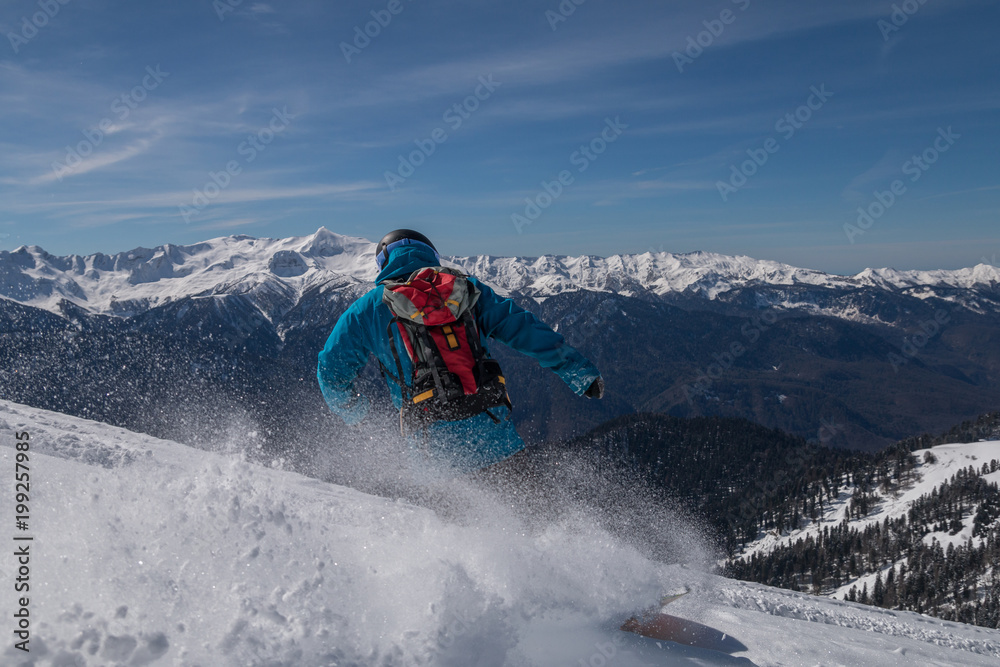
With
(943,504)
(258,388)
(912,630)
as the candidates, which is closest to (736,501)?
(943,504)

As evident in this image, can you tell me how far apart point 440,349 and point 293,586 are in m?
2.11

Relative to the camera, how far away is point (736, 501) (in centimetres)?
16350

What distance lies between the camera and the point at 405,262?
17.1 ft

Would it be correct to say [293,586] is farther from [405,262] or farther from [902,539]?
[902,539]

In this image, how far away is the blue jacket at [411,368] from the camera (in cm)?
502

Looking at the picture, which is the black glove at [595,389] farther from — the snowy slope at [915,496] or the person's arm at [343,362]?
the snowy slope at [915,496]

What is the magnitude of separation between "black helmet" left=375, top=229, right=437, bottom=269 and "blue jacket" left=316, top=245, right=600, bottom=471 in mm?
85

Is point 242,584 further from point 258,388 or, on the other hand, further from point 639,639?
point 258,388

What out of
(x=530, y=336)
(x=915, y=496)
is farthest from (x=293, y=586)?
(x=915, y=496)

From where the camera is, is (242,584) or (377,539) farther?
(377,539)

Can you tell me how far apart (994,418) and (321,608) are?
841ft

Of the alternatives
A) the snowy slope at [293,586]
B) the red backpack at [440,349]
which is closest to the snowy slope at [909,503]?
the snowy slope at [293,586]

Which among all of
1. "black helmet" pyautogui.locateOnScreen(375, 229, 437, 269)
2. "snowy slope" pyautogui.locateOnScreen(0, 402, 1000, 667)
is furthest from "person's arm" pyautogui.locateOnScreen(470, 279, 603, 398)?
"snowy slope" pyautogui.locateOnScreen(0, 402, 1000, 667)

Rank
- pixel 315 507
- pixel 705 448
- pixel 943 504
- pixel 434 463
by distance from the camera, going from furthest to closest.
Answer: pixel 705 448 → pixel 943 504 → pixel 315 507 → pixel 434 463
